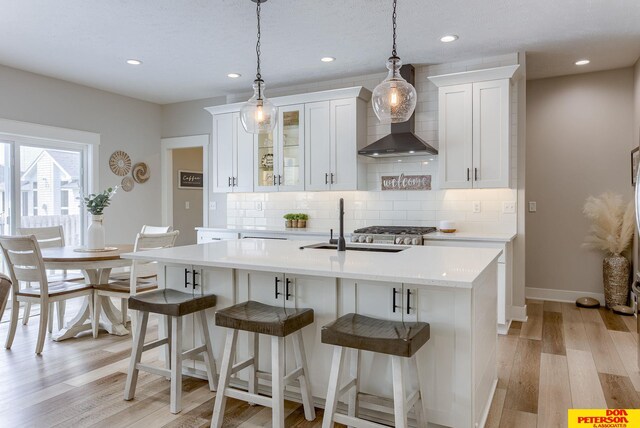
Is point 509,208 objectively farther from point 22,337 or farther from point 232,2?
point 22,337

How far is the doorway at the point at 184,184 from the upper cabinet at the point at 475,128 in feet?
10.9

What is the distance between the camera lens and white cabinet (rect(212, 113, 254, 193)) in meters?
5.40

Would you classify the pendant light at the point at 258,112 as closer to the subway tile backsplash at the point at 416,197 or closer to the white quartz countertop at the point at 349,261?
the white quartz countertop at the point at 349,261

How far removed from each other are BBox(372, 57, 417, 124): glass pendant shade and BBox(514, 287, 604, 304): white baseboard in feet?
11.5

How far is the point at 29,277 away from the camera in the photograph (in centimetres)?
340

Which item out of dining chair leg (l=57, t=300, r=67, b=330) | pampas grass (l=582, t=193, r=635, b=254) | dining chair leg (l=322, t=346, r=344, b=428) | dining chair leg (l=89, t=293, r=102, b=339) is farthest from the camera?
pampas grass (l=582, t=193, r=635, b=254)

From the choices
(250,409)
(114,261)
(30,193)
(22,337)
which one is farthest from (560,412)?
(30,193)

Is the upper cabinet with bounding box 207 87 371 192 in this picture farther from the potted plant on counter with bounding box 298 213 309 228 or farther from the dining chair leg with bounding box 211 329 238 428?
the dining chair leg with bounding box 211 329 238 428

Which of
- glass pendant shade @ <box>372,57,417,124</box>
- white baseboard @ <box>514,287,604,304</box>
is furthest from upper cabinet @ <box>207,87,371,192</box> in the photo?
white baseboard @ <box>514,287,604,304</box>

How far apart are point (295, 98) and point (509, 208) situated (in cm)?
261

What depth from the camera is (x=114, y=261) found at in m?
3.59

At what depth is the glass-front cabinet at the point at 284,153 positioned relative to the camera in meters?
5.07

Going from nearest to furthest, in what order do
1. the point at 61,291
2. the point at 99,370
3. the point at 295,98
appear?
the point at 99,370 → the point at 61,291 → the point at 295,98

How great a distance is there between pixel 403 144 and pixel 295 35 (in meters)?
1.44
